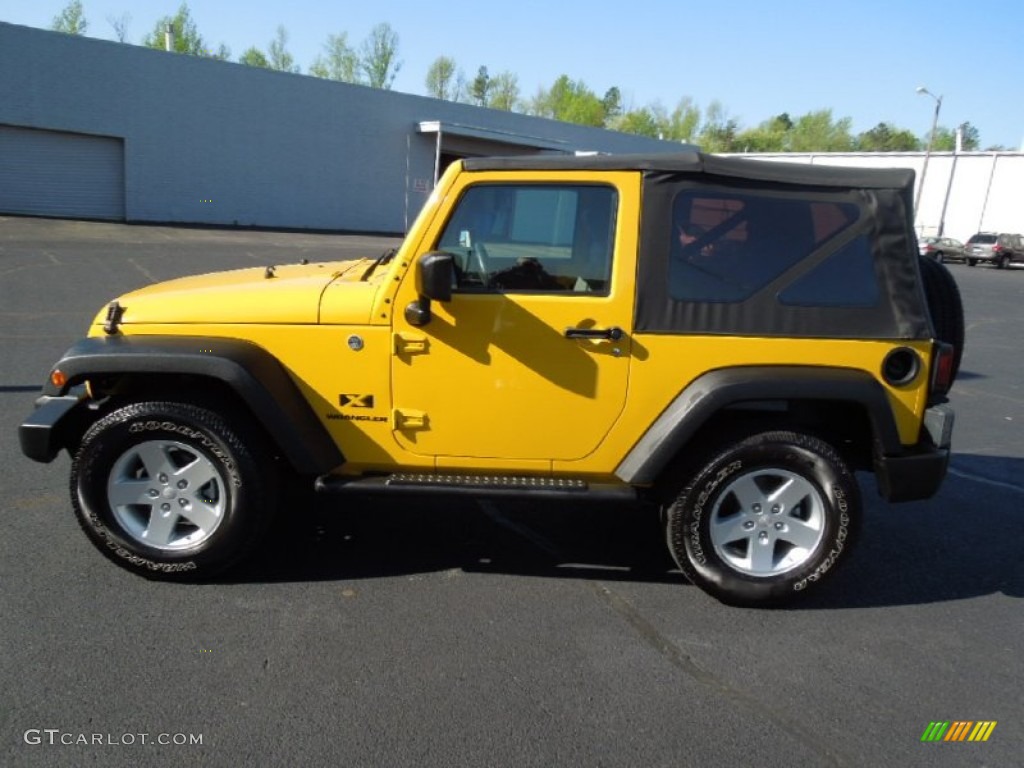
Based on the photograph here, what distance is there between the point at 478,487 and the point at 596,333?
0.88 metres

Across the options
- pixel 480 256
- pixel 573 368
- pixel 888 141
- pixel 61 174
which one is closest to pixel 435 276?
pixel 480 256

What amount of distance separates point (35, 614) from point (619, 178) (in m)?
3.10

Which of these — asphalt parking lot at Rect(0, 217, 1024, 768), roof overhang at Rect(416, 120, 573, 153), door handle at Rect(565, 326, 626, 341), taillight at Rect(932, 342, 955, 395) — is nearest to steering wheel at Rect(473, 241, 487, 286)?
door handle at Rect(565, 326, 626, 341)

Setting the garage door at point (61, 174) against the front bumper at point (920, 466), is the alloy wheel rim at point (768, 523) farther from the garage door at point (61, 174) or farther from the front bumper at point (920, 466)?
the garage door at point (61, 174)

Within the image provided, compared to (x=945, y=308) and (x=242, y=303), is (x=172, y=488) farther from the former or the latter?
(x=945, y=308)

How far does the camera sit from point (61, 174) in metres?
26.0

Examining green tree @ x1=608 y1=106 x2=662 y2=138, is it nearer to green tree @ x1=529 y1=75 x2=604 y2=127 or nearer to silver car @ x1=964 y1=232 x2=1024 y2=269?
green tree @ x1=529 y1=75 x2=604 y2=127

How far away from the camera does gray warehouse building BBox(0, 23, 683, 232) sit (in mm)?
25125

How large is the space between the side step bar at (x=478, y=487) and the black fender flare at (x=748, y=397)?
14 cm

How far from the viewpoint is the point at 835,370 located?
3.54 m

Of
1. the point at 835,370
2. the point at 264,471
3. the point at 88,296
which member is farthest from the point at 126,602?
the point at 88,296

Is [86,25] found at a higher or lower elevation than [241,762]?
higher

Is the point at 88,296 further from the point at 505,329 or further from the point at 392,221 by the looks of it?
the point at 392,221

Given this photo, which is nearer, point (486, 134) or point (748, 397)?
point (748, 397)
